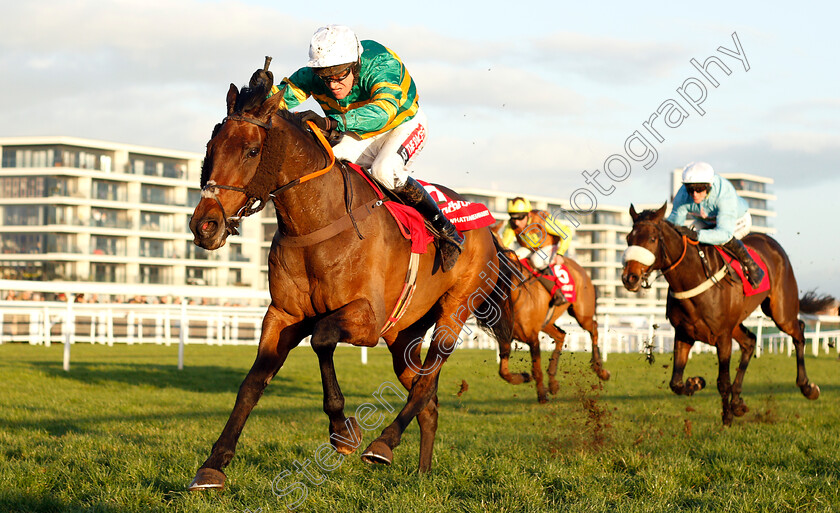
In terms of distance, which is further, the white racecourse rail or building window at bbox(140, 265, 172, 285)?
building window at bbox(140, 265, 172, 285)

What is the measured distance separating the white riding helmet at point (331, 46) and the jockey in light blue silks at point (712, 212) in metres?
4.75

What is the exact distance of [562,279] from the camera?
11.4 meters

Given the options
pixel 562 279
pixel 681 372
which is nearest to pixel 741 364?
pixel 681 372

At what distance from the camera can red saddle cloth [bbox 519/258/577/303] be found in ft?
36.1

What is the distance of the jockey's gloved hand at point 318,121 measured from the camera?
13.4 feet

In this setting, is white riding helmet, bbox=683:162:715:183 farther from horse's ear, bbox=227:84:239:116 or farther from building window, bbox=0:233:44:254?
building window, bbox=0:233:44:254

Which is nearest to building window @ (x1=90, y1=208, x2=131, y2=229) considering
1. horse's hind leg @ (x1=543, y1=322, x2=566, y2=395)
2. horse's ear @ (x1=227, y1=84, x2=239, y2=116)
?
horse's hind leg @ (x1=543, y1=322, x2=566, y2=395)

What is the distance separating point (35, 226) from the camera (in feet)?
206

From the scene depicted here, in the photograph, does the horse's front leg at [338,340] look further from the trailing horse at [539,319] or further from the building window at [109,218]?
the building window at [109,218]

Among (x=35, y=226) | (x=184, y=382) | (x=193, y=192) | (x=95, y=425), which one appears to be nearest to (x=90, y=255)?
(x=35, y=226)

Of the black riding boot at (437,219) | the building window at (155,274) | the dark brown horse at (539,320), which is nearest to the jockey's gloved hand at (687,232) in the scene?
the dark brown horse at (539,320)

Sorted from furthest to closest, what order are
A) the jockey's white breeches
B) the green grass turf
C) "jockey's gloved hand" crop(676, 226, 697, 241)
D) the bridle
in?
1. "jockey's gloved hand" crop(676, 226, 697, 241)
2. the jockey's white breeches
3. the green grass turf
4. the bridle

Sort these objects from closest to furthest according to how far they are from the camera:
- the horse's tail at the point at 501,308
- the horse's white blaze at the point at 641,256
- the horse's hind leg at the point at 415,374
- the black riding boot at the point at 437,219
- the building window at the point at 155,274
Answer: the black riding boot at the point at 437,219 < the horse's hind leg at the point at 415,374 < the horse's tail at the point at 501,308 < the horse's white blaze at the point at 641,256 < the building window at the point at 155,274

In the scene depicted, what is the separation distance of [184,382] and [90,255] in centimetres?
5547
